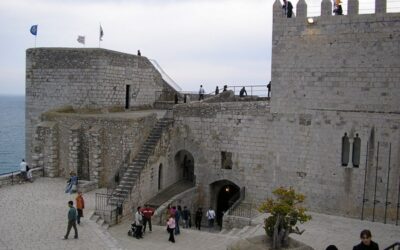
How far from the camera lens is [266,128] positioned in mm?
24469

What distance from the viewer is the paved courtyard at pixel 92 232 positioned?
1738 centimetres

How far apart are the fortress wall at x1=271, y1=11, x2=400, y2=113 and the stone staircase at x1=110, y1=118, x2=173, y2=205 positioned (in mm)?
6051

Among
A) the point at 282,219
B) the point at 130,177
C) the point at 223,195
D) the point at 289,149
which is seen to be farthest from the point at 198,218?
the point at 282,219

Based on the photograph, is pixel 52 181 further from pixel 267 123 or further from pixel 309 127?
pixel 309 127

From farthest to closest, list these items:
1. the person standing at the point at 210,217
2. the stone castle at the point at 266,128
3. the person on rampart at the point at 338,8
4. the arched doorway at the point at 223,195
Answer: the arched doorway at the point at 223,195 < the person standing at the point at 210,217 < the person on rampart at the point at 338,8 < the stone castle at the point at 266,128

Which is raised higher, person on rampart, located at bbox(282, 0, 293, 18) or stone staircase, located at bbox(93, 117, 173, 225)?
person on rampart, located at bbox(282, 0, 293, 18)

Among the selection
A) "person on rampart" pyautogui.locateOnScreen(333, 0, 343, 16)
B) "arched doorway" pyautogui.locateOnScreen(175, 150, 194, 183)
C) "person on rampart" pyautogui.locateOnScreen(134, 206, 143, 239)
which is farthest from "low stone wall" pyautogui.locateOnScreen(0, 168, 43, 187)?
"person on rampart" pyautogui.locateOnScreen(333, 0, 343, 16)

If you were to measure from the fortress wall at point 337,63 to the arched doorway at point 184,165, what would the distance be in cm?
689

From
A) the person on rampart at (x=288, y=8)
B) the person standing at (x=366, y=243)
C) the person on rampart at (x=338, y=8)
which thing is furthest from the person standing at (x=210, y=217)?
the person standing at (x=366, y=243)

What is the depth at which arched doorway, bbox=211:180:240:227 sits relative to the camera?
2736cm

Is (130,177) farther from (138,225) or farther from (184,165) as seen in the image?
(184,165)

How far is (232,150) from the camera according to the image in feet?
84.0

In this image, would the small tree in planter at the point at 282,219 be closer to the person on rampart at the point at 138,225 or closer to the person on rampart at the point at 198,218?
the person on rampart at the point at 138,225

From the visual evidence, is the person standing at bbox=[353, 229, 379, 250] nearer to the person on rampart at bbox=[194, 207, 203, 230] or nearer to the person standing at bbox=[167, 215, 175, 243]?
the person standing at bbox=[167, 215, 175, 243]
